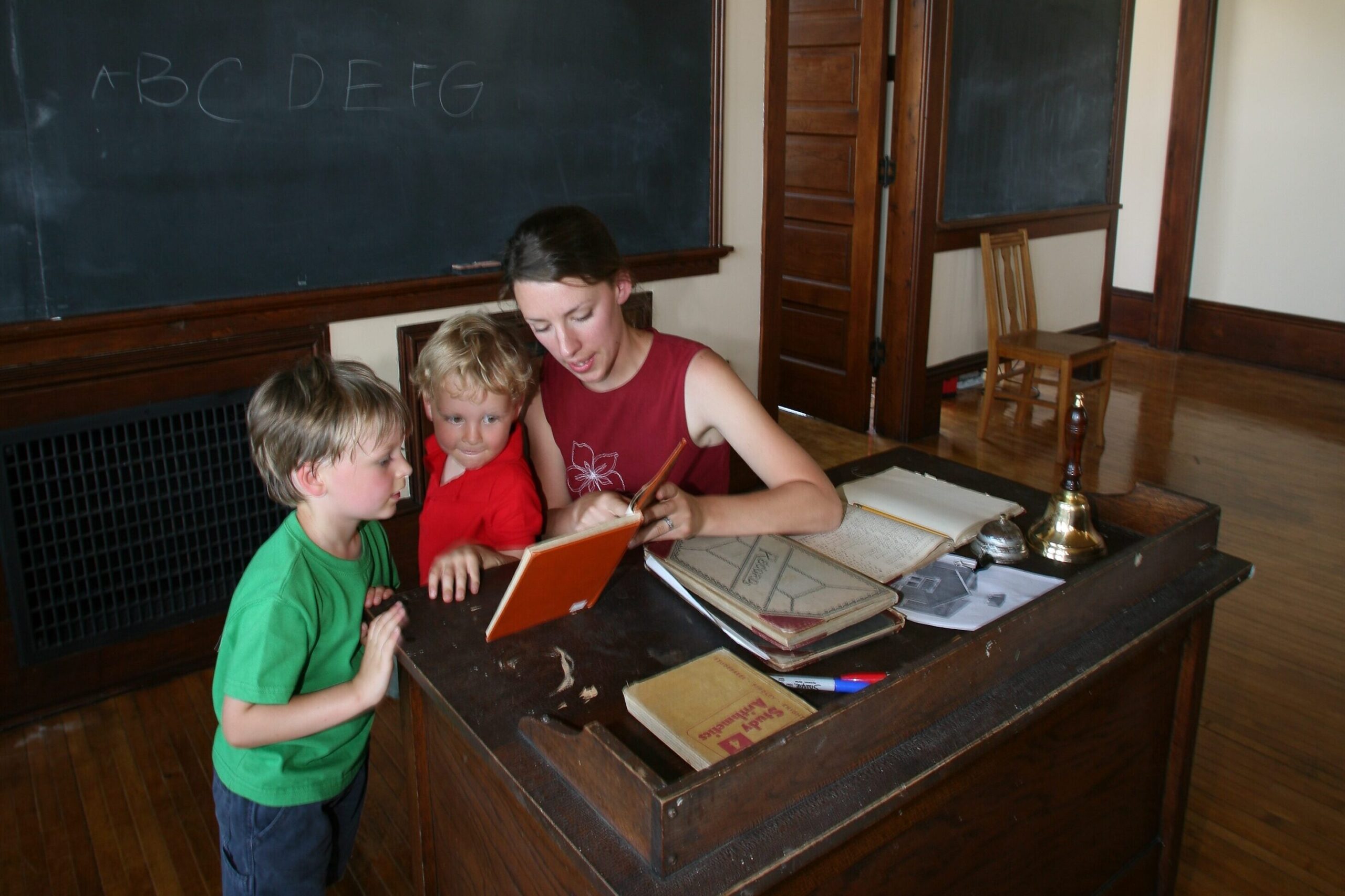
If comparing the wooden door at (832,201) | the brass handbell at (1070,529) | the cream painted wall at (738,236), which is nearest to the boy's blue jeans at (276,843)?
the brass handbell at (1070,529)

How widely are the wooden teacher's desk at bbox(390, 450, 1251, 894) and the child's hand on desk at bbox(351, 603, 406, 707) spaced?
0.08 feet

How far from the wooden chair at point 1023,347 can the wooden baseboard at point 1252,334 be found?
5.35 feet

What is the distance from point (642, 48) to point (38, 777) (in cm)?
241

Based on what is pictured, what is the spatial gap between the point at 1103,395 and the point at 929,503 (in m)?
3.17

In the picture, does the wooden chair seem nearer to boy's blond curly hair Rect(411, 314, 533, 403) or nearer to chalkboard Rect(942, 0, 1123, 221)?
chalkboard Rect(942, 0, 1123, 221)

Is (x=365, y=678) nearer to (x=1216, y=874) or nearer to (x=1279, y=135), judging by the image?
(x=1216, y=874)

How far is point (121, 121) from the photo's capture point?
2.22m

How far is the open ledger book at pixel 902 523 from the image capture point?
1497 millimetres

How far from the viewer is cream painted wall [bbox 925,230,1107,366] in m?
4.46

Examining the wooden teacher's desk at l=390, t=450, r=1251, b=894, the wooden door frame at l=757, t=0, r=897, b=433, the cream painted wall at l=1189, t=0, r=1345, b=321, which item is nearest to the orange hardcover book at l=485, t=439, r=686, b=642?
the wooden teacher's desk at l=390, t=450, r=1251, b=894

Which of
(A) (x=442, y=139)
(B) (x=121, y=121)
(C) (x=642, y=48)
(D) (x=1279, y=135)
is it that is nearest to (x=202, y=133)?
(B) (x=121, y=121)

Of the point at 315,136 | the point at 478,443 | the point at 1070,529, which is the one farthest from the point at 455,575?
the point at 315,136

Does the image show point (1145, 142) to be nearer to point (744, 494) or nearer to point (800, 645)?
point (744, 494)

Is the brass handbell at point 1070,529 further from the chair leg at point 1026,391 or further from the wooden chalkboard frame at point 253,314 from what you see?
the chair leg at point 1026,391
